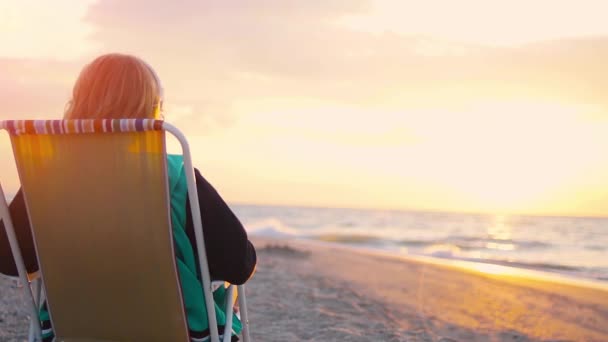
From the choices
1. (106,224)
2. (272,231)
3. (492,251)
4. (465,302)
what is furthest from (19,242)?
(272,231)

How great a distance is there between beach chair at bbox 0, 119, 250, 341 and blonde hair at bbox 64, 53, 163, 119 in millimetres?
161

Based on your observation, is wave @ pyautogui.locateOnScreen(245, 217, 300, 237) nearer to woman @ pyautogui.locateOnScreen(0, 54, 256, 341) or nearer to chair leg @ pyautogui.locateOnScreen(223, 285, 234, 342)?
chair leg @ pyautogui.locateOnScreen(223, 285, 234, 342)

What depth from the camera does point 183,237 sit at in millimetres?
2045

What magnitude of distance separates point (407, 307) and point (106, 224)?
4882 mm

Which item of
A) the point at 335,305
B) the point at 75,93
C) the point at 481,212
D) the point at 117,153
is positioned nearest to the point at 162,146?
the point at 117,153

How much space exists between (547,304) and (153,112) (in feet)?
18.8

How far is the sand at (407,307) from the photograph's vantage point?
16.3 feet

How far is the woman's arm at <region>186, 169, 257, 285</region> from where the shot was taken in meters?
2.03

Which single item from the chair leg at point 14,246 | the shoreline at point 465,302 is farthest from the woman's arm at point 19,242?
the shoreline at point 465,302

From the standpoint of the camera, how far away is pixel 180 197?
2010 mm

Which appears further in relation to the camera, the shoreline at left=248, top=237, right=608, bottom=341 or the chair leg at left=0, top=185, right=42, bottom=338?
the shoreline at left=248, top=237, right=608, bottom=341

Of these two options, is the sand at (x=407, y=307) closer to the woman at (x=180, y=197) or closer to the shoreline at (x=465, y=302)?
the shoreline at (x=465, y=302)

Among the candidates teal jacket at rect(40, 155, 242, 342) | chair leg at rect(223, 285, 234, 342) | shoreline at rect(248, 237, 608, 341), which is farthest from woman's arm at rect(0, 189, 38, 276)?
shoreline at rect(248, 237, 608, 341)

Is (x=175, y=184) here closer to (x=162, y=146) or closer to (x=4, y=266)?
(x=162, y=146)
